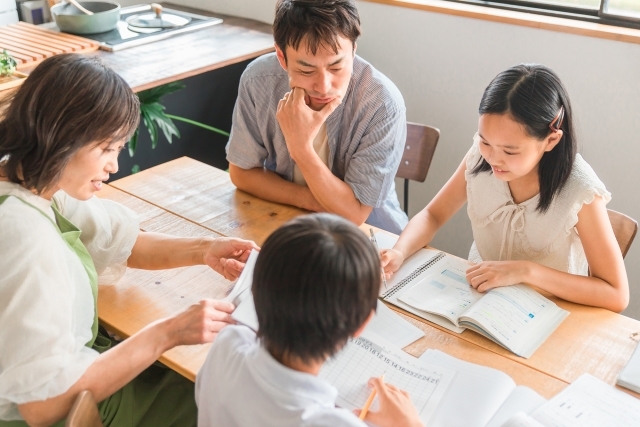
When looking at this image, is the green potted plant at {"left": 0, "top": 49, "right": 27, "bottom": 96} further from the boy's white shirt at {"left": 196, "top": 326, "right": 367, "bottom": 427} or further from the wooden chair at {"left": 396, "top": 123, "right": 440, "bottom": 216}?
the boy's white shirt at {"left": 196, "top": 326, "right": 367, "bottom": 427}

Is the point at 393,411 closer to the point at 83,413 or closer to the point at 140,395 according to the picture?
the point at 83,413

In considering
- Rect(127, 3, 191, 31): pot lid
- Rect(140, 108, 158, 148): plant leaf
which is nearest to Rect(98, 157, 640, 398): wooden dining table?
Rect(140, 108, 158, 148): plant leaf

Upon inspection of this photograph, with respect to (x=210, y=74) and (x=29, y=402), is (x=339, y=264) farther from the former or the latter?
(x=210, y=74)

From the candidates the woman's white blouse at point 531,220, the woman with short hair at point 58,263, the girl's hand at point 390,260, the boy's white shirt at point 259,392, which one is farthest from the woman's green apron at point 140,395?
the woman's white blouse at point 531,220

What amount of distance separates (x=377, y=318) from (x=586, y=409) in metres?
0.42

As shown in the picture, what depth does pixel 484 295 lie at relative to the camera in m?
1.41

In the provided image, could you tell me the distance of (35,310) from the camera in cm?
109

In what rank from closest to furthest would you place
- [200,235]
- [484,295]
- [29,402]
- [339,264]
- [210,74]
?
[339,264], [29,402], [484,295], [200,235], [210,74]

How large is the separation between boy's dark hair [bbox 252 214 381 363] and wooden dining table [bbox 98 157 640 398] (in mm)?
380

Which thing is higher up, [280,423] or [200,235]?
[280,423]

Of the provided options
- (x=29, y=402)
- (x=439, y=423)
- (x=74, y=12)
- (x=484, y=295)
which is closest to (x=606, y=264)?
(x=484, y=295)

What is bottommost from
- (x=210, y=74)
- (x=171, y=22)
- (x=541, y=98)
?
(x=210, y=74)

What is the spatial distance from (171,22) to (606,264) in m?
2.21

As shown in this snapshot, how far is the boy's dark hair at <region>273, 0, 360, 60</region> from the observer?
1.62 meters
